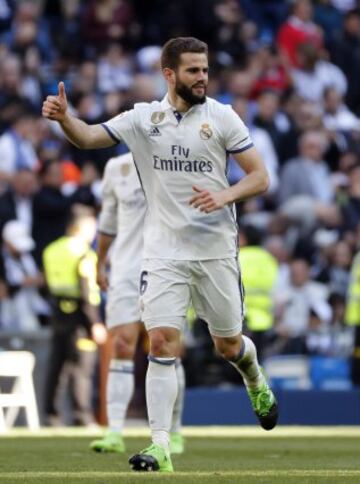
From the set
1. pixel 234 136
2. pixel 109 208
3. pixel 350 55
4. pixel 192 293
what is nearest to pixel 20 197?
pixel 109 208

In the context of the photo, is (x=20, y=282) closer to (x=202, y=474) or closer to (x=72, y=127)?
(x=72, y=127)

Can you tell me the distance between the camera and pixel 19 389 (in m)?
18.7

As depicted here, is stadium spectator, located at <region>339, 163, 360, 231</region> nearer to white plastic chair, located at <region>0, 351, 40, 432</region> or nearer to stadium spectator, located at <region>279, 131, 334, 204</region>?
stadium spectator, located at <region>279, 131, 334, 204</region>

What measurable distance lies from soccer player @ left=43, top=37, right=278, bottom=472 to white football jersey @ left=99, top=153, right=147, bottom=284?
282 cm

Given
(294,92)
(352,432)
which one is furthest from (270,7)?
(352,432)

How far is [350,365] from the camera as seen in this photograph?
19.5 m

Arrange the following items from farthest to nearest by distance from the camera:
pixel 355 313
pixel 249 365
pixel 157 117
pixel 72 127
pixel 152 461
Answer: pixel 355 313, pixel 249 365, pixel 157 117, pixel 72 127, pixel 152 461

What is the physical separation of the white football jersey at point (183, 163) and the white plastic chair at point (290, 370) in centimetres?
893

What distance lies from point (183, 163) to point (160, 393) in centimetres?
135

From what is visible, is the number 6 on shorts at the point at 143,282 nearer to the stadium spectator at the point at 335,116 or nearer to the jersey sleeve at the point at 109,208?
the jersey sleeve at the point at 109,208

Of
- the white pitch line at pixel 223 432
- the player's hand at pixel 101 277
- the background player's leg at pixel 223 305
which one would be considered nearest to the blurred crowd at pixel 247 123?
the white pitch line at pixel 223 432

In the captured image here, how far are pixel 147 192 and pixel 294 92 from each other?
14.5 metres

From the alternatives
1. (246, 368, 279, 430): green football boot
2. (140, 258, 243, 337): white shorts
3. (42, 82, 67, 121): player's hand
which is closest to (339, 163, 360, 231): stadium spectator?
(246, 368, 279, 430): green football boot

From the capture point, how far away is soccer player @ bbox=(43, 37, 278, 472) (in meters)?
10.3
